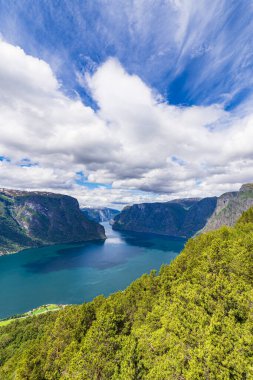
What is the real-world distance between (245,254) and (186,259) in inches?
721

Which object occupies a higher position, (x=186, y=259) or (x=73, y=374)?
(x=186, y=259)

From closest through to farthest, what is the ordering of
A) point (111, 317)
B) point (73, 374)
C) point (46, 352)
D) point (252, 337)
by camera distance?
point (252, 337)
point (73, 374)
point (111, 317)
point (46, 352)

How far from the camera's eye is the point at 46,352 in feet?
148

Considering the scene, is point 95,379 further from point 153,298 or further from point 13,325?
point 13,325

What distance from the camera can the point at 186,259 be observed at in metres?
55.9

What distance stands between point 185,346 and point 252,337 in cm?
778

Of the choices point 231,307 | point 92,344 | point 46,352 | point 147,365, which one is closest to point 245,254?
point 231,307

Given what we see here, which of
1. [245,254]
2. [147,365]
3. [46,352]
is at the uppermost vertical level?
[245,254]

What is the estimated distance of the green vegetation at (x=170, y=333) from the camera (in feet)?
71.5

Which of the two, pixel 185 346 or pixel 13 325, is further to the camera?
pixel 13 325

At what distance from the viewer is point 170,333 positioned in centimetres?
2855

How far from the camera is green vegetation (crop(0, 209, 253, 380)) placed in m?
21.8

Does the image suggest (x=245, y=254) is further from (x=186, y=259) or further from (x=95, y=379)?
(x=95, y=379)

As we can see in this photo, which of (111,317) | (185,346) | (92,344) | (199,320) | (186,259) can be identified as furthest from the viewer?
(186,259)
